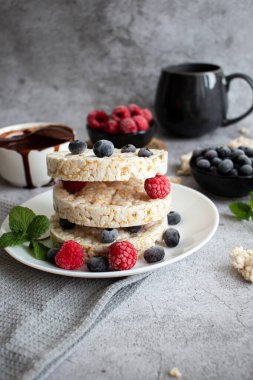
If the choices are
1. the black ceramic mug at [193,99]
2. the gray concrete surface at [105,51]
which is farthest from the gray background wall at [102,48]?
the black ceramic mug at [193,99]

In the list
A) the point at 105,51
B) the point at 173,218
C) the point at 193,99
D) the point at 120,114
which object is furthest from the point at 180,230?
the point at 105,51

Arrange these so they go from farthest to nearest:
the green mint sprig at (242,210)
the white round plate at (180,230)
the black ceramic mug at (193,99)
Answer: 1. the black ceramic mug at (193,99)
2. the green mint sprig at (242,210)
3. the white round plate at (180,230)

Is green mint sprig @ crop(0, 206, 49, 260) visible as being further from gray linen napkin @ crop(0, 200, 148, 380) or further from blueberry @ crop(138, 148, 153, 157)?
blueberry @ crop(138, 148, 153, 157)

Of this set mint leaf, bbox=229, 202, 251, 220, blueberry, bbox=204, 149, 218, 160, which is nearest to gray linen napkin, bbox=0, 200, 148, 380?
mint leaf, bbox=229, 202, 251, 220

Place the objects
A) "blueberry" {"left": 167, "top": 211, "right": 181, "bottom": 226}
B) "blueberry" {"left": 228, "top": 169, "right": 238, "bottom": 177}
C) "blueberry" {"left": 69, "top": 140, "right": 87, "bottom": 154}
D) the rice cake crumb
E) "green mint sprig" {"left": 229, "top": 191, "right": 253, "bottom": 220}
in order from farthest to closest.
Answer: "blueberry" {"left": 228, "top": 169, "right": 238, "bottom": 177} < "green mint sprig" {"left": 229, "top": 191, "right": 253, "bottom": 220} < "blueberry" {"left": 167, "top": 211, "right": 181, "bottom": 226} < "blueberry" {"left": 69, "top": 140, "right": 87, "bottom": 154} < the rice cake crumb

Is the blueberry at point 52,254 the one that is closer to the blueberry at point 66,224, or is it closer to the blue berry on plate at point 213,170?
the blueberry at point 66,224

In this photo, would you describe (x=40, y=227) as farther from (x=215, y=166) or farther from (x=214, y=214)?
(x=215, y=166)
